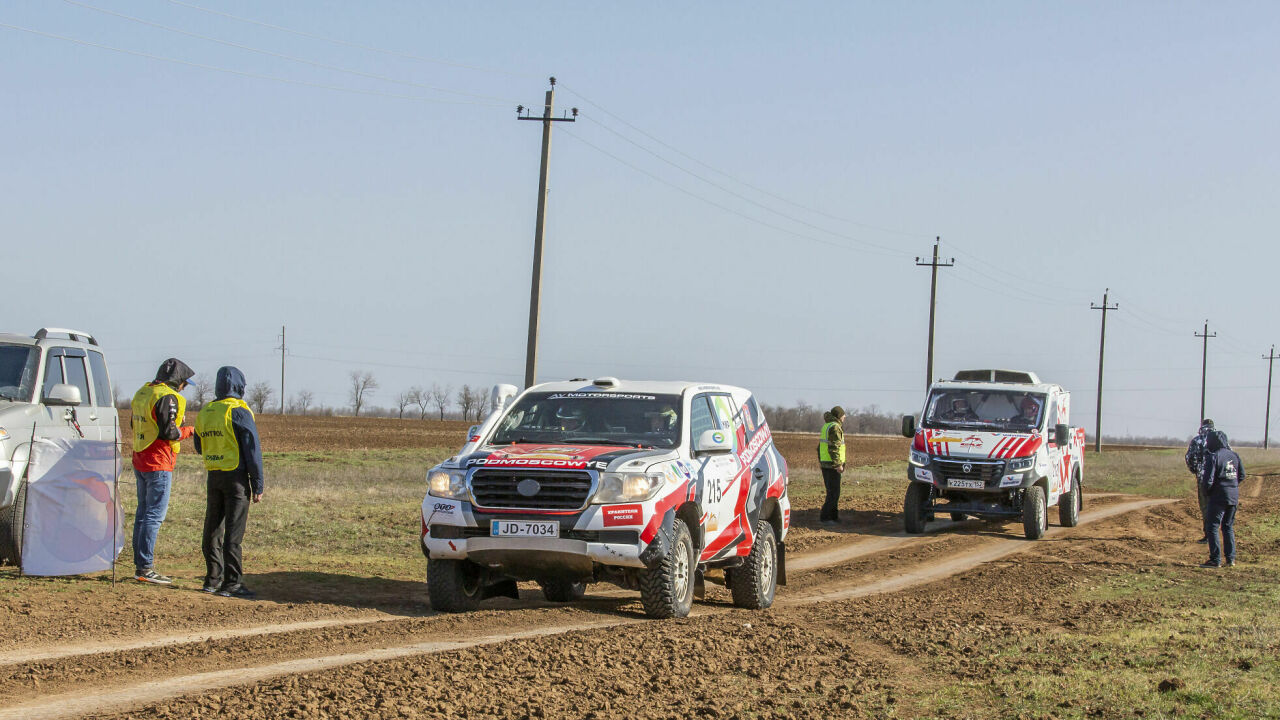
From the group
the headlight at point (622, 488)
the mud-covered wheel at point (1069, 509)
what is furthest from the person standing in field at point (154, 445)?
the mud-covered wheel at point (1069, 509)

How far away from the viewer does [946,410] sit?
20.3 metres

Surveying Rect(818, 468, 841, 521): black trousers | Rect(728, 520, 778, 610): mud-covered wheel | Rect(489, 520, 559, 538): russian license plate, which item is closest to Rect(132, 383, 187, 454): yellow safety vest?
Rect(489, 520, 559, 538): russian license plate

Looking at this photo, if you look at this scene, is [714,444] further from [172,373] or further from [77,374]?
[77,374]

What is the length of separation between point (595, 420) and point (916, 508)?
10821 mm

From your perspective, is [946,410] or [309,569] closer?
[309,569]

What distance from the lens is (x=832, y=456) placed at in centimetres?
2028

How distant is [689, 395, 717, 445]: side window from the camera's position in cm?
1034

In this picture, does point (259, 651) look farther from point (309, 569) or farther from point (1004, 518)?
point (1004, 518)

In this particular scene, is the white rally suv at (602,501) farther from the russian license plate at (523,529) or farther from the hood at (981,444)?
the hood at (981,444)

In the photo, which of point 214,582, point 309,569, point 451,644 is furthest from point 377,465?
point 451,644

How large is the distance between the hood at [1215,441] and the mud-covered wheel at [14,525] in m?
13.8

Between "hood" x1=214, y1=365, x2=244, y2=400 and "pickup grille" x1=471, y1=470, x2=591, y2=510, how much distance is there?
2.48 metres

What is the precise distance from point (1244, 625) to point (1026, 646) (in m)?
2.52

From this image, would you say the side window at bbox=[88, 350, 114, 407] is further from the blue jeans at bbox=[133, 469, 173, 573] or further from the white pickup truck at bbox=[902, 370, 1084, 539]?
the white pickup truck at bbox=[902, 370, 1084, 539]
